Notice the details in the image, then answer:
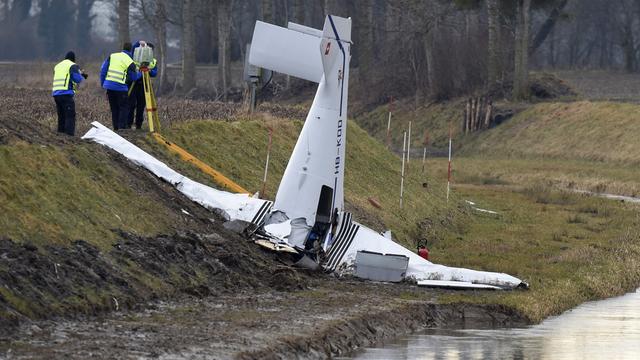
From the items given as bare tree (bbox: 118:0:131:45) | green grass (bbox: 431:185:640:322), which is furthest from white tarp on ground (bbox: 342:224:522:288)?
bare tree (bbox: 118:0:131:45)

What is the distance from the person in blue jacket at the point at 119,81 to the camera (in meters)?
26.7

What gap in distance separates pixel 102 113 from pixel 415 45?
162 feet

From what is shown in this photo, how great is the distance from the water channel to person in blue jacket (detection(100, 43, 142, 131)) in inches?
361

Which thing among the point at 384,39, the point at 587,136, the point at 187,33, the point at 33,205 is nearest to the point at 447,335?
the point at 33,205

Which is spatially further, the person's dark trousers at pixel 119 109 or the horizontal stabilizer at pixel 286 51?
the person's dark trousers at pixel 119 109

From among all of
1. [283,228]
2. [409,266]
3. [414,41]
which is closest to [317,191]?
[283,228]

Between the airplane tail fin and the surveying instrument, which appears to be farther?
the surveying instrument

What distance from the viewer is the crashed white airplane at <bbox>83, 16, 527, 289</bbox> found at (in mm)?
23391

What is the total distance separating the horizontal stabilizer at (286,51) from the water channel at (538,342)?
5.76 m

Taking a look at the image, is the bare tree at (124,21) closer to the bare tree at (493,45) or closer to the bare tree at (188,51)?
the bare tree at (188,51)

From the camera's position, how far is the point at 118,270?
18422 mm

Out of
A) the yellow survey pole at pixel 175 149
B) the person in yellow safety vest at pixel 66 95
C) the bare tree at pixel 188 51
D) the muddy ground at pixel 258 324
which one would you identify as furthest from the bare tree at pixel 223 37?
the muddy ground at pixel 258 324

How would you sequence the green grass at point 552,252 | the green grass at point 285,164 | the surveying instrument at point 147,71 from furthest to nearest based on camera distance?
the green grass at point 285,164
the surveying instrument at point 147,71
the green grass at point 552,252

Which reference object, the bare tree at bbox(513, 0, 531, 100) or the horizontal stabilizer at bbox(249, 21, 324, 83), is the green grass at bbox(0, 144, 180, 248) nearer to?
the horizontal stabilizer at bbox(249, 21, 324, 83)
